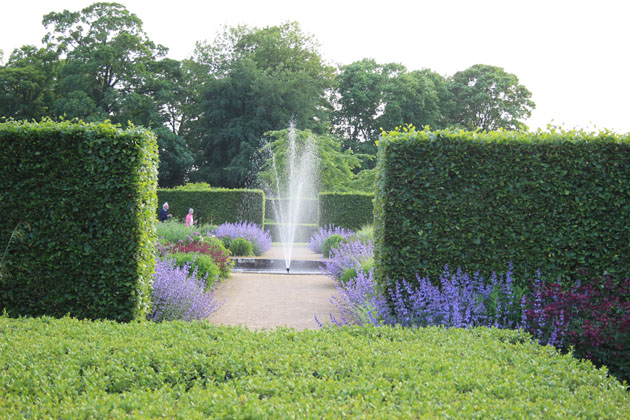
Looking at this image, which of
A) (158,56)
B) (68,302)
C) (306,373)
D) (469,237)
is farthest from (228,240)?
(158,56)

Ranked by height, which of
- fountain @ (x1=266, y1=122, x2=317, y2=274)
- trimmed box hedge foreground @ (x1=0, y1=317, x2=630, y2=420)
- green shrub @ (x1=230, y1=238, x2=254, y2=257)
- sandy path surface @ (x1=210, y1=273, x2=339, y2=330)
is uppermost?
fountain @ (x1=266, y1=122, x2=317, y2=274)

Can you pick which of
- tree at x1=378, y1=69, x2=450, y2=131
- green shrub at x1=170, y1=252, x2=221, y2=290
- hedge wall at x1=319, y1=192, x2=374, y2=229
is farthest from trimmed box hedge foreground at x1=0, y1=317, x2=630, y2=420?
tree at x1=378, y1=69, x2=450, y2=131

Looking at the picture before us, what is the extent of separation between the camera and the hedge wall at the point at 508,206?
5773mm

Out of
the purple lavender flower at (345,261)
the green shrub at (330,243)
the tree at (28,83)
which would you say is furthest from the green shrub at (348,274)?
the tree at (28,83)

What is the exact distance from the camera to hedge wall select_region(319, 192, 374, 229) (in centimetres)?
1864

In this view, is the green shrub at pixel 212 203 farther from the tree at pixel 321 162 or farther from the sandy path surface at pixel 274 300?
the tree at pixel 321 162

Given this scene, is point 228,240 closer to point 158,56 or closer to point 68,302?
point 68,302

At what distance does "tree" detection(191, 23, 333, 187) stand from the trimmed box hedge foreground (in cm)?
2706

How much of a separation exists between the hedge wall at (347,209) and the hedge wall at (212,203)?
285cm

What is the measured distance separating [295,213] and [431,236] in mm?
18396

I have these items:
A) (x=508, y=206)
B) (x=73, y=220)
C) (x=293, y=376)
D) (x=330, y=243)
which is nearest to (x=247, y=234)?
(x=330, y=243)

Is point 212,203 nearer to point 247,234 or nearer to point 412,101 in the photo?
point 247,234

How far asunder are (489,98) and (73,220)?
33.5m

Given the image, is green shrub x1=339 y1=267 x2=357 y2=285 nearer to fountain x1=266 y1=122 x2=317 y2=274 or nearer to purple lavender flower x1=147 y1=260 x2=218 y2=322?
purple lavender flower x1=147 y1=260 x2=218 y2=322
